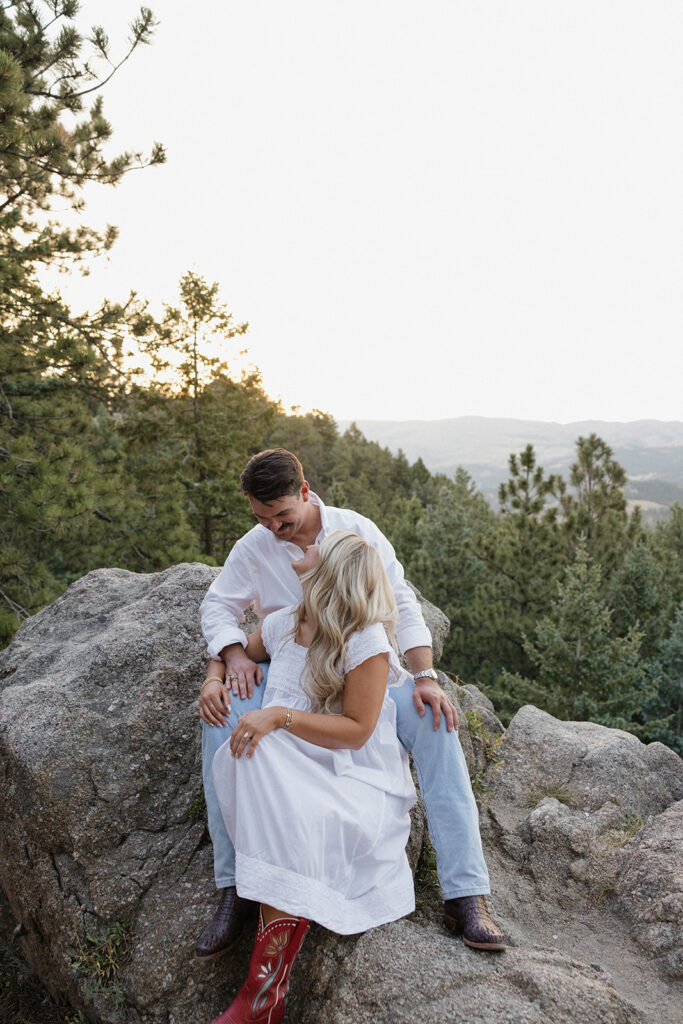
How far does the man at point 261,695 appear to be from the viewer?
2611 mm

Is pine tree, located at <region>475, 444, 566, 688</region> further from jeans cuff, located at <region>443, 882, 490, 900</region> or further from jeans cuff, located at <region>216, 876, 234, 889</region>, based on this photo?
jeans cuff, located at <region>216, 876, 234, 889</region>

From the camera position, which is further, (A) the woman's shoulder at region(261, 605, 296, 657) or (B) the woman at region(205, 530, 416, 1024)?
(A) the woman's shoulder at region(261, 605, 296, 657)

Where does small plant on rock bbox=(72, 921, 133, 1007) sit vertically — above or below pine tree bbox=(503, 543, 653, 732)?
above

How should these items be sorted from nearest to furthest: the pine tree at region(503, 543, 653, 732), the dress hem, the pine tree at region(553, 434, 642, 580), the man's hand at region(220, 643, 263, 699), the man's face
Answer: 1. the dress hem
2. the man's hand at region(220, 643, 263, 699)
3. the man's face
4. the pine tree at region(503, 543, 653, 732)
5. the pine tree at region(553, 434, 642, 580)

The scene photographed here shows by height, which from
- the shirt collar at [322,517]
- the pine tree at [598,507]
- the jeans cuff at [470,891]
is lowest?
the pine tree at [598,507]

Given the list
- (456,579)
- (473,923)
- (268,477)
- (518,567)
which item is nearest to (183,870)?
(473,923)

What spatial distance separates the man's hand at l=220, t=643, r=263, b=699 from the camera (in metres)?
2.86

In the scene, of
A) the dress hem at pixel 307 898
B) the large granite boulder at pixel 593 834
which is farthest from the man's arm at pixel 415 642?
the large granite boulder at pixel 593 834

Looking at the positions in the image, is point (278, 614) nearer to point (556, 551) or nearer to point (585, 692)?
point (585, 692)

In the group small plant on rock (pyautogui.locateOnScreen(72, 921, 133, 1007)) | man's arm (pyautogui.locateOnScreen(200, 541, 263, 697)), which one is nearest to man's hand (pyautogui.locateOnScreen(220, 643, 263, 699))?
man's arm (pyautogui.locateOnScreen(200, 541, 263, 697))

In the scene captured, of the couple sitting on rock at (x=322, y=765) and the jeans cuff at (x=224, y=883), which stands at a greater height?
the couple sitting on rock at (x=322, y=765)

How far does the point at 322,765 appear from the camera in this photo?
2.44 metres

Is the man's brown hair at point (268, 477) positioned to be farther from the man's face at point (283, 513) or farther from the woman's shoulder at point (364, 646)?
the woman's shoulder at point (364, 646)

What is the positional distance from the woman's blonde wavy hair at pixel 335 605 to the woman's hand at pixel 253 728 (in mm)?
195
